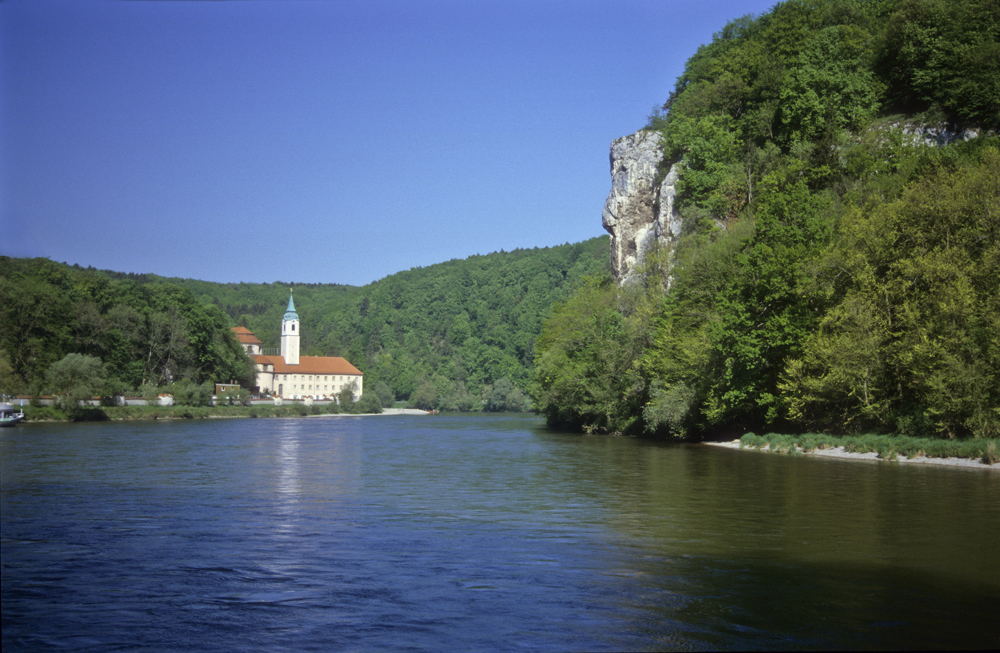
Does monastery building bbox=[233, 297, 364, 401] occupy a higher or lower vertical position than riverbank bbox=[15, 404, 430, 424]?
higher

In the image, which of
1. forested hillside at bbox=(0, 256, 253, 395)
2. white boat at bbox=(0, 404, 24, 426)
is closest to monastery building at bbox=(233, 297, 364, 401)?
forested hillside at bbox=(0, 256, 253, 395)

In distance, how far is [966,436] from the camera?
111 feet

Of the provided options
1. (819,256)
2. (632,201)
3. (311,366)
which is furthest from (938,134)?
(311,366)

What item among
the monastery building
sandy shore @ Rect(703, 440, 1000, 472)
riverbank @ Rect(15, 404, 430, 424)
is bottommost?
riverbank @ Rect(15, 404, 430, 424)

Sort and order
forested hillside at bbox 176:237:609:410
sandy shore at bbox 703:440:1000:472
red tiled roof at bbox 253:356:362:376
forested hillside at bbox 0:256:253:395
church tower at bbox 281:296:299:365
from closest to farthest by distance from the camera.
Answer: sandy shore at bbox 703:440:1000:472 < forested hillside at bbox 0:256:253:395 < red tiled roof at bbox 253:356:362:376 < church tower at bbox 281:296:299:365 < forested hillside at bbox 176:237:609:410

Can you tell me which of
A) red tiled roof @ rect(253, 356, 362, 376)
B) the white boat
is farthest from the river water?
red tiled roof @ rect(253, 356, 362, 376)

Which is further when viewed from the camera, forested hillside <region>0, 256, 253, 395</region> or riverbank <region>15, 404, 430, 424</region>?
riverbank <region>15, 404, 430, 424</region>

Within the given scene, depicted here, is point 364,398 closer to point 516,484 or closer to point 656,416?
point 656,416

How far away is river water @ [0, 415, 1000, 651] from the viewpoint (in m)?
10.7

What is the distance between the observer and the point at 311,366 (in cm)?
15225

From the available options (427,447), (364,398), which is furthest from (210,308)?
(427,447)

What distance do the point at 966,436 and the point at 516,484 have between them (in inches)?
790

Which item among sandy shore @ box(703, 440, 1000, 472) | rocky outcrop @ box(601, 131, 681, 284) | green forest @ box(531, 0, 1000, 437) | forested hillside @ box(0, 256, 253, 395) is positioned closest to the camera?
sandy shore @ box(703, 440, 1000, 472)

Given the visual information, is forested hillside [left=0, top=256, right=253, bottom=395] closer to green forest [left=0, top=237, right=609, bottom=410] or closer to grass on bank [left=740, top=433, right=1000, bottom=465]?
green forest [left=0, top=237, right=609, bottom=410]
